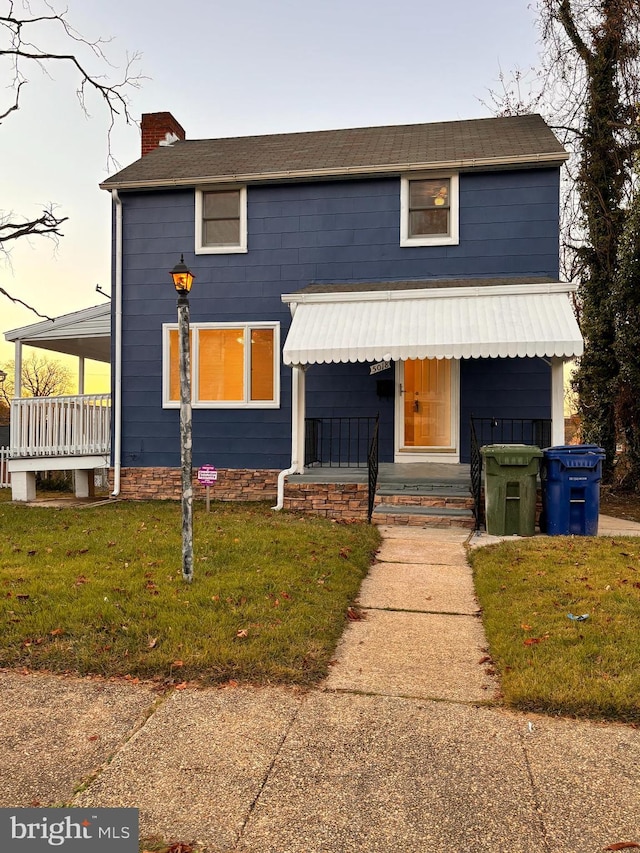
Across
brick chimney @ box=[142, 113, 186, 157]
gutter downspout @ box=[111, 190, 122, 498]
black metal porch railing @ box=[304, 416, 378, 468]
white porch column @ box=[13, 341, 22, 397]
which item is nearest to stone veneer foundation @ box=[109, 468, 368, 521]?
gutter downspout @ box=[111, 190, 122, 498]

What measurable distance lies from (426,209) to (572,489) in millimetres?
6396

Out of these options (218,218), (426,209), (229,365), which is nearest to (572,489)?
(426,209)

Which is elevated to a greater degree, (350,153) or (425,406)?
(350,153)

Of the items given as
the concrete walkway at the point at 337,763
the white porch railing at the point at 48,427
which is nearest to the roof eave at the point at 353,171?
the white porch railing at the point at 48,427

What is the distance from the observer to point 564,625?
477 cm

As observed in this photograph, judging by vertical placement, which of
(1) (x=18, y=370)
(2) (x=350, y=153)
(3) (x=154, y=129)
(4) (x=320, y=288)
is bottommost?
(1) (x=18, y=370)

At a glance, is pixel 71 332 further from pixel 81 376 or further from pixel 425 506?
pixel 425 506

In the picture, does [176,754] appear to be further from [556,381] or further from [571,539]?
[556,381]

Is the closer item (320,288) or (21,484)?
(320,288)

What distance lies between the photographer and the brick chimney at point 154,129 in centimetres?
1548

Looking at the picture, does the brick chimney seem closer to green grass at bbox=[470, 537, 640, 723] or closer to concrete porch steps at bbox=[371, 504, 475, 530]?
concrete porch steps at bbox=[371, 504, 475, 530]

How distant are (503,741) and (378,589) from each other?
2.99 metres

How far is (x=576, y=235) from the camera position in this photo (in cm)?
1717

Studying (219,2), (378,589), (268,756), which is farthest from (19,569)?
(219,2)
